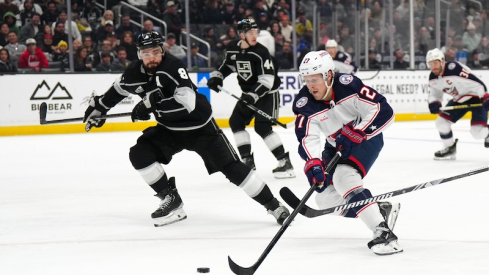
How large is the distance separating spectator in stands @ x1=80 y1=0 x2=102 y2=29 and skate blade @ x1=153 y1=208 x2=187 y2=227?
6931 mm

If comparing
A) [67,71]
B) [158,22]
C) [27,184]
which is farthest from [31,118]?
[27,184]

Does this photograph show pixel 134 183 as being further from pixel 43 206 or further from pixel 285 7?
pixel 285 7

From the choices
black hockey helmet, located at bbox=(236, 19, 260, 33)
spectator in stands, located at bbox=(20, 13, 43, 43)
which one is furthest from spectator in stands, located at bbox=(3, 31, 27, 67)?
black hockey helmet, located at bbox=(236, 19, 260, 33)

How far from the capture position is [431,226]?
380cm

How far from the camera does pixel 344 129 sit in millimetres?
3361

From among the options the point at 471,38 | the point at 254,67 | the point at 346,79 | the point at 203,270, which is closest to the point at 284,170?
the point at 254,67

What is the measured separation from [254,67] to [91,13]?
17.3 ft

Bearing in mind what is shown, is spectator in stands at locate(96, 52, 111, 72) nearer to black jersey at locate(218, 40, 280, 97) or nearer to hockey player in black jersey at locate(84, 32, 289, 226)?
black jersey at locate(218, 40, 280, 97)

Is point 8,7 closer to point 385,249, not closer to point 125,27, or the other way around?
point 125,27

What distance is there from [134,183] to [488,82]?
8271 millimetres

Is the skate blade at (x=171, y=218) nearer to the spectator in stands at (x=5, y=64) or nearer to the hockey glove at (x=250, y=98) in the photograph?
the hockey glove at (x=250, y=98)

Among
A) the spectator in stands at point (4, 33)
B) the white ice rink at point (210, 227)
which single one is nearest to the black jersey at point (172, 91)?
the white ice rink at point (210, 227)

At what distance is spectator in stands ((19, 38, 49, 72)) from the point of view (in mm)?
9772

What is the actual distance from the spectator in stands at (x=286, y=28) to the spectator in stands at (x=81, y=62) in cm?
302
